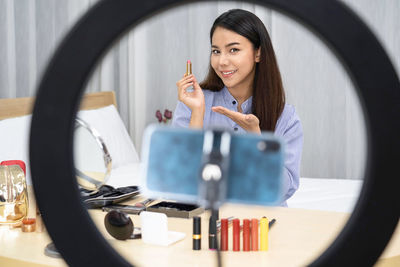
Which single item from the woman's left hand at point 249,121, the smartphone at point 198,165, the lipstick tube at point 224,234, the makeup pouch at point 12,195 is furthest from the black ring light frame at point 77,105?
the makeup pouch at point 12,195

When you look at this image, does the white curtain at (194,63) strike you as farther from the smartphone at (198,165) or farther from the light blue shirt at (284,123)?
the smartphone at (198,165)

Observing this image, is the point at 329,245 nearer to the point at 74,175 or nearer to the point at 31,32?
the point at 74,175

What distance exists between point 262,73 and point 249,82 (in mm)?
112

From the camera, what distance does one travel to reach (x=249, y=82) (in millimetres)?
1247

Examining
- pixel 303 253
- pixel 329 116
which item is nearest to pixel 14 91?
pixel 329 116

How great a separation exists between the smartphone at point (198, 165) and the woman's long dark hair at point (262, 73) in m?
0.86

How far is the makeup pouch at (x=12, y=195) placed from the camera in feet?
3.29

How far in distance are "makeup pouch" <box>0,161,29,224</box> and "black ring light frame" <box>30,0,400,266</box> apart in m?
0.86

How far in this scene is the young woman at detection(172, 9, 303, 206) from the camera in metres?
0.99

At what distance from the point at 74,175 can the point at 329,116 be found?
231 centimetres

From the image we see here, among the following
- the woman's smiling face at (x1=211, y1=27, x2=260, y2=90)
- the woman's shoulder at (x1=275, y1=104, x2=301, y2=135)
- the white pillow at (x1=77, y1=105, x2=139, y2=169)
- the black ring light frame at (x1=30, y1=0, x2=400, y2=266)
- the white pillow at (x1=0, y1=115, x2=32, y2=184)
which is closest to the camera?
the black ring light frame at (x1=30, y1=0, x2=400, y2=266)

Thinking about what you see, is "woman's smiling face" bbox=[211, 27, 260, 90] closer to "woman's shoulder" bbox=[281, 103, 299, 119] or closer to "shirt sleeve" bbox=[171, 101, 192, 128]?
"woman's shoulder" bbox=[281, 103, 299, 119]

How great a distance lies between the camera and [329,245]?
0.21 m

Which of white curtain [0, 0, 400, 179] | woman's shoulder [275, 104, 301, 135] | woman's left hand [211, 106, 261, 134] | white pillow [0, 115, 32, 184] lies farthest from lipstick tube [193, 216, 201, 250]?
white curtain [0, 0, 400, 179]
